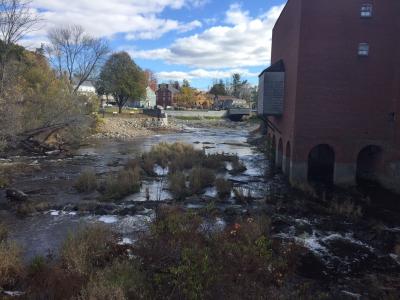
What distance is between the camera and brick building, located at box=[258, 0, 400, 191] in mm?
19344

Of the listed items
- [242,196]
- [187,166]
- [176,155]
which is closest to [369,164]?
[242,196]

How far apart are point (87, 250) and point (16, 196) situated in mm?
9143

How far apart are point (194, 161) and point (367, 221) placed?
1362 centimetres

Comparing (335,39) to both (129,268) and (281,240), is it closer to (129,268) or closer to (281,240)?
(281,240)

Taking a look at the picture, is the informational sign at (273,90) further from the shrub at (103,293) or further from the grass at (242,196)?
the shrub at (103,293)

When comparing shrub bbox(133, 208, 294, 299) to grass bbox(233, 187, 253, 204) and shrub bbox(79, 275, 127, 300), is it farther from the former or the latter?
grass bbox(233, 187, 253, 204)

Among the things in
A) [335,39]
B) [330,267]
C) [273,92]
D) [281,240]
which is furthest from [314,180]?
[330,267]

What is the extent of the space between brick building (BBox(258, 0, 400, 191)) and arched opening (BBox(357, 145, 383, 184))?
A: 0.16 metres

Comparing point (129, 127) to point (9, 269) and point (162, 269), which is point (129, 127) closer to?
point (9, 269)

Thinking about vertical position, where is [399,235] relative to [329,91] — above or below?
below

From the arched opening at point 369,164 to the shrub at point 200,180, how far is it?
8.24 metres

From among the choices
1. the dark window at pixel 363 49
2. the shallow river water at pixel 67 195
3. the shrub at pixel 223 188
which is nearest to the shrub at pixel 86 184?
the shallow river water at pixel 67 195

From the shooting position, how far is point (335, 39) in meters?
19.5

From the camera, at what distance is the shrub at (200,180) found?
62.3 ft
